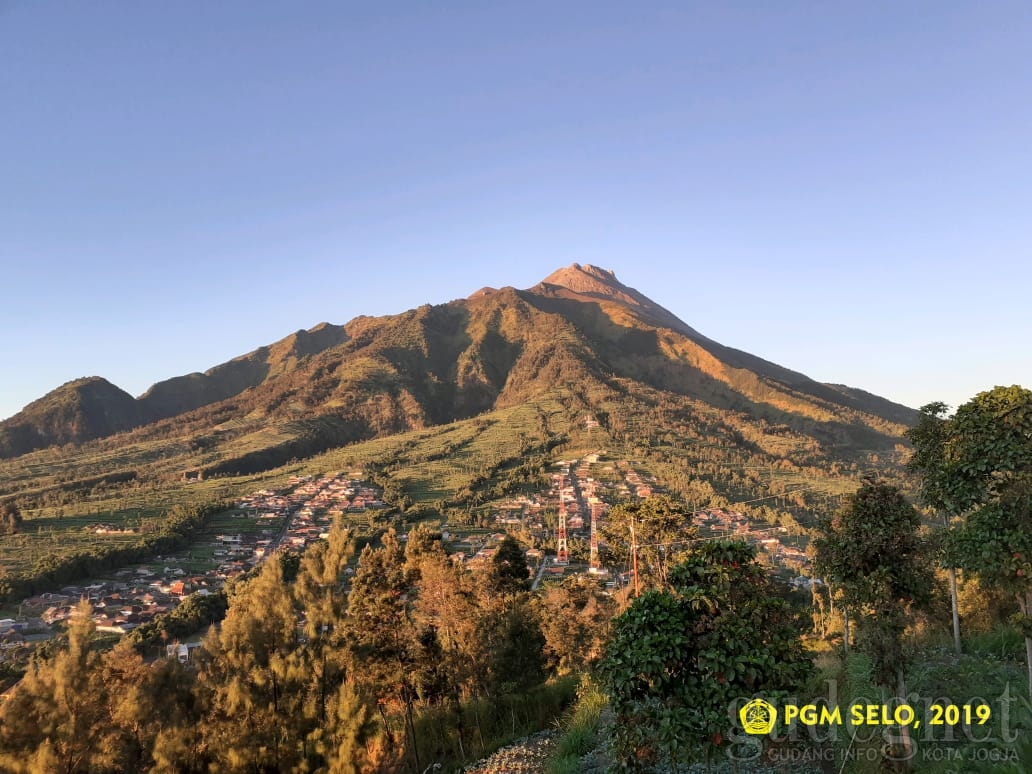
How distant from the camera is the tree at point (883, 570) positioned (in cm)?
895

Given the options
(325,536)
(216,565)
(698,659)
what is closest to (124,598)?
(216,565)

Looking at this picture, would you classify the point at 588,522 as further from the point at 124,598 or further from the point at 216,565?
the point at 124,598

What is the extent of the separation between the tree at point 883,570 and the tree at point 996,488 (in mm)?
699

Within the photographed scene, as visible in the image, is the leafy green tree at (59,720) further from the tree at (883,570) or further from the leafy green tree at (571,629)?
the tree at (883,570)

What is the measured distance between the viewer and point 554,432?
13975 cm

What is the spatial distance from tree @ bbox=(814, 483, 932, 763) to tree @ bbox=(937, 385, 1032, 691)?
0.70m

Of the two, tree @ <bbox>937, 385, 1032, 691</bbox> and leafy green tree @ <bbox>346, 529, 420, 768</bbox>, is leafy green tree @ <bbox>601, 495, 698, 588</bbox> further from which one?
tree @ <bbox>937, 385, 1032, 691</bbox>

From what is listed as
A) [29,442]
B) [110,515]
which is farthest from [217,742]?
[29,442]

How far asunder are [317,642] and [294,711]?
1.89 meters

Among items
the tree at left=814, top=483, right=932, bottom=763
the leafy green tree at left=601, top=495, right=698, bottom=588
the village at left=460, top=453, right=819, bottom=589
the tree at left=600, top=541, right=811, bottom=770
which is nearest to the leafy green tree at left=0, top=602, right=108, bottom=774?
the tree at left=600, top=541, right=811, bottom=770

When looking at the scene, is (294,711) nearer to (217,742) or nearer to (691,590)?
(217,742)

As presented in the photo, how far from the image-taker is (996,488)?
9.13m

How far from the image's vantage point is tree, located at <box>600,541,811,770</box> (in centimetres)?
636

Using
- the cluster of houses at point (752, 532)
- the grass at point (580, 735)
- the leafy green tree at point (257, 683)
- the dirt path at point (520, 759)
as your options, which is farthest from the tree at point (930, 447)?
the cluster of houses at point (752, 532)
